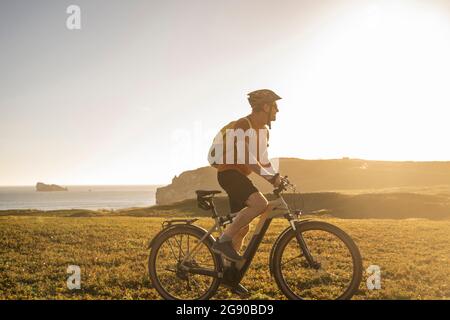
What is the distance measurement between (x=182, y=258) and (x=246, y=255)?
4.17 ft

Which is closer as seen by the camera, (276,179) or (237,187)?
(276,179)

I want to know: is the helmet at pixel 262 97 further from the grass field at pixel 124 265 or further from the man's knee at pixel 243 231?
the grass field at pixel 124 265

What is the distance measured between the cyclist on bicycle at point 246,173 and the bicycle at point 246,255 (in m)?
0.21

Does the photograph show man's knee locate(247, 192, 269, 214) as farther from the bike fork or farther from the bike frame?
the bike fork

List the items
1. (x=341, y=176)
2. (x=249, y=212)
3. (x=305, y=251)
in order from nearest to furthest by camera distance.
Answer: (x=305, y=251) → (x=249, y=212) → (x=341, y=176)

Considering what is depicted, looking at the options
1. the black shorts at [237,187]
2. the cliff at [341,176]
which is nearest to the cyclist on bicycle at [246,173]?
the black shorts at [237,187]

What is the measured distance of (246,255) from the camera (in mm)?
7223

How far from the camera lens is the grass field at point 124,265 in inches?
336

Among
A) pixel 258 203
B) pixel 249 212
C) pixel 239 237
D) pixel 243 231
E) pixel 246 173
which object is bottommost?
pixel 239 237

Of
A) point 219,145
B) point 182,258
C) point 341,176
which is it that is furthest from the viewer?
point 341,176

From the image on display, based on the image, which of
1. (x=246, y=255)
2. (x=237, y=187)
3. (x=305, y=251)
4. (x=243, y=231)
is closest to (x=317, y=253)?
(x=305, y=251)

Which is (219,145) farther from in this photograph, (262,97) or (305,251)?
(305,251)

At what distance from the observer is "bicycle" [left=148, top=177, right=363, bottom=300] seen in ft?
23.0
